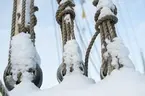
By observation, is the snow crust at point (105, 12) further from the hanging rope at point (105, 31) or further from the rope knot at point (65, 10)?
the rope knot at point (65, 10)

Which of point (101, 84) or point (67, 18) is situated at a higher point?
point (67, 18)

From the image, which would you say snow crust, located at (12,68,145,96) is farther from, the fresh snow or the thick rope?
the fresh snow

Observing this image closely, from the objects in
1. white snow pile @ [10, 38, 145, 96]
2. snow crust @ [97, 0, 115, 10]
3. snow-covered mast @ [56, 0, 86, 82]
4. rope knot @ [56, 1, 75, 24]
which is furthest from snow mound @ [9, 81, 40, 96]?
snow crust @ [97, 0, 115, 10]

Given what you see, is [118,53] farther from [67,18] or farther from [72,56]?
[67,18]

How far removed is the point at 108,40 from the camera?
4.23ft

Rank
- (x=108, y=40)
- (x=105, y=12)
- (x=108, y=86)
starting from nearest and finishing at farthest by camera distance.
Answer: (x=108, y=86) < (x=108, y=40) < (x=105, y=12)

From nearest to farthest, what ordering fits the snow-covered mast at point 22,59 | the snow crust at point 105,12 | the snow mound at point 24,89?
the snow mound at point 24,89, the snow-covered mast at point 22,59, the snow crust at point 105,12

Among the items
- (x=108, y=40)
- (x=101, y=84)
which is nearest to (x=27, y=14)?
(x=108, y=40)

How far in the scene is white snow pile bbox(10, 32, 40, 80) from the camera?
1.18m

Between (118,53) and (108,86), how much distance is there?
0.73ft

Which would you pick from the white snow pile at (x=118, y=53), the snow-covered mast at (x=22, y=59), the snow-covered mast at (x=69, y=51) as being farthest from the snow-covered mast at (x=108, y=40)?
the snow-covered mast at (x=22, y=59)

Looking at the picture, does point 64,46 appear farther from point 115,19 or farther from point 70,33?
point 115,19

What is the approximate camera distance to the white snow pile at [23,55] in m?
1.18

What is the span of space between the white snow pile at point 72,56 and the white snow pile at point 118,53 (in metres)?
0.12
